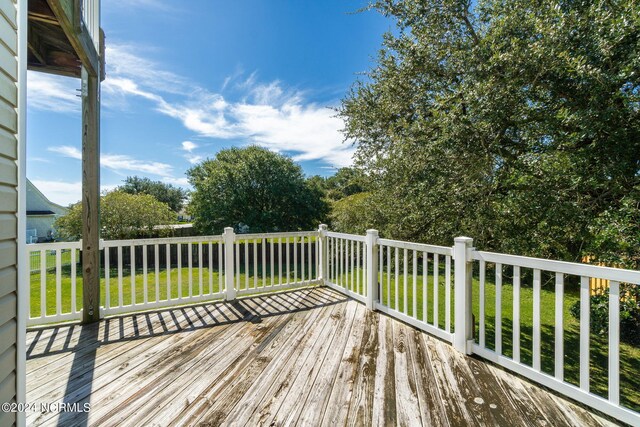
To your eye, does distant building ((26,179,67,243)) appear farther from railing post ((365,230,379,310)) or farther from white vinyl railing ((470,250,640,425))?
white vinyl railing ((470,250,640,425))

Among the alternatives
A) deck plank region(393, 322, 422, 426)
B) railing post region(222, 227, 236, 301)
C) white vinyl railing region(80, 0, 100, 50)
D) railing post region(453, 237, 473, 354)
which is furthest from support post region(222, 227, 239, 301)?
railing post region(453, 237, 473, 354)

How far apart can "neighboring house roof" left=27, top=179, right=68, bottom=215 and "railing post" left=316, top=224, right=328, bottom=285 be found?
16369 millimetres

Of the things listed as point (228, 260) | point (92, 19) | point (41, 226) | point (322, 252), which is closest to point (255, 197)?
point (322, 252)

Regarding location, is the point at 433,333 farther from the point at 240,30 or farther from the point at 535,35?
the point at 240,30

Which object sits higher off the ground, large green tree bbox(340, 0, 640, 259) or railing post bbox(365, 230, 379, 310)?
large green tree bbox(340, 0, 640, 259)

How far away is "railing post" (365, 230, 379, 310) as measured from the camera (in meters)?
3.44

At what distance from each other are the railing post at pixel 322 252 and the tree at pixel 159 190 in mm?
25456

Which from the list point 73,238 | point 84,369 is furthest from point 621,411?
point 73,238

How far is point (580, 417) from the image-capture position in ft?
5.48

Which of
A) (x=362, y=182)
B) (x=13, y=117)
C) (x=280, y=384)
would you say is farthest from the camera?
(x=362, y=182)

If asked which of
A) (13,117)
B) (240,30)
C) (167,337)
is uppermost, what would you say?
(240,30)

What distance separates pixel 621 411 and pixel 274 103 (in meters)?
8.11

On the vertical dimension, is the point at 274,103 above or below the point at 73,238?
above

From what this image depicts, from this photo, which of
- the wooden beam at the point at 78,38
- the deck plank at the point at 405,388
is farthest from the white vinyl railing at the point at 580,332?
the wooden beam at the point at 78,38
